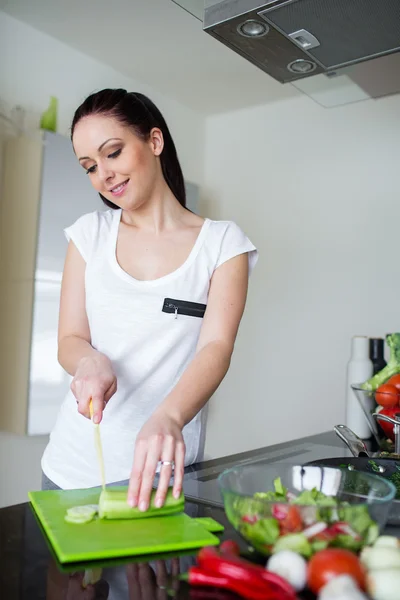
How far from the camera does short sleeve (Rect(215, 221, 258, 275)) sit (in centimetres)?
131

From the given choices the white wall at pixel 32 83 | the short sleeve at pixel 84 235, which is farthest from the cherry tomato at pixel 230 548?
the white wall at pixel 32 83

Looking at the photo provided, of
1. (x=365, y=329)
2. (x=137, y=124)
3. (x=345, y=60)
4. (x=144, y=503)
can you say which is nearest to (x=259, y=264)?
(x=365, y=329)

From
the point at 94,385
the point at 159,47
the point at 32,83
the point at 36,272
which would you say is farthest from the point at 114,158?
the point at 159,47

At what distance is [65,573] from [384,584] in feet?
1.09

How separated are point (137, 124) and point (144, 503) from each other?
0.85m

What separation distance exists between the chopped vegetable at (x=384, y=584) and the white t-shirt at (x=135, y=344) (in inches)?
29.2

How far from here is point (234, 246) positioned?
4.32ft

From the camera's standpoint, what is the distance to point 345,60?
1.55 metres

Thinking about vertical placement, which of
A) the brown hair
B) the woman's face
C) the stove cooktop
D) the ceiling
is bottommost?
the stove cooktop

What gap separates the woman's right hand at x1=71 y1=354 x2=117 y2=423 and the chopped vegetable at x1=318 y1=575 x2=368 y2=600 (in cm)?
49

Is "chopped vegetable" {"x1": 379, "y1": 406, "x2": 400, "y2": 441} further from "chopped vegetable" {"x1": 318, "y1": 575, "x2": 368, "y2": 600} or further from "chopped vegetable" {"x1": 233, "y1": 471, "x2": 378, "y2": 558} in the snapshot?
"chopped vegetable" {"x1": 318, "y1": 575, "x2": 368, "y2": 600}

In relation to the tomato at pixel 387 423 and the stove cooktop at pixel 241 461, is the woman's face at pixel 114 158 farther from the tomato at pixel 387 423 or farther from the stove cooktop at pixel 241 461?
the tomato at pixel 387 423

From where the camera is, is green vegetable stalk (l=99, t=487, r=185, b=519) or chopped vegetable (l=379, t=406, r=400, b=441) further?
chopped vegetable (l=379, t=406, r=400, b=441)

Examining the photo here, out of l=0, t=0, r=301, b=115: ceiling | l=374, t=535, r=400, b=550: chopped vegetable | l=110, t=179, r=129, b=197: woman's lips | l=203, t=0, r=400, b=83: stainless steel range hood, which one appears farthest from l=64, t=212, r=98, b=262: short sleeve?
l=0, t=0, r=301, b=115: ceiling
